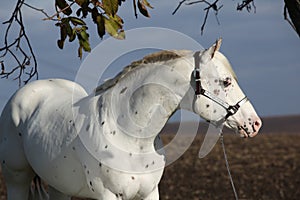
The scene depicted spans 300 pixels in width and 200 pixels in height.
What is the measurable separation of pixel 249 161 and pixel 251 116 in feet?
49.9

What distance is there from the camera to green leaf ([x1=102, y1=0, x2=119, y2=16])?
4.41 meters

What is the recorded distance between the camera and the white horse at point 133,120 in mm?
4918

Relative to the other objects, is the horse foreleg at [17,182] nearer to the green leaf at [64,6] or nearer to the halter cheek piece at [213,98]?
the green leaf at [64,6]

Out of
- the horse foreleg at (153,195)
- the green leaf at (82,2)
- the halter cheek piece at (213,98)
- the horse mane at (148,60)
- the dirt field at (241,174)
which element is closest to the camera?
the green leaf at (82,2)

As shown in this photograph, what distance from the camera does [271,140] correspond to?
2623cm

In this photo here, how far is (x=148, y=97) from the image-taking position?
16.4 feet

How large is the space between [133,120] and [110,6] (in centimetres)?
100

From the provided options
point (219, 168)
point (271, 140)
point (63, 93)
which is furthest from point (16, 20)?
point (271, 140)

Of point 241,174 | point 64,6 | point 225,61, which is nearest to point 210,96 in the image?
point 225,61

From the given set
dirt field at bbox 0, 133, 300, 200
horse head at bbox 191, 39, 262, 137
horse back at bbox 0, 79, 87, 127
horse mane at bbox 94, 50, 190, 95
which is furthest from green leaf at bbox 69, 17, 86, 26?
dirt field at bbox 0, 133, 300, 200

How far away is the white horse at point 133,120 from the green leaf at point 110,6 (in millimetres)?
710

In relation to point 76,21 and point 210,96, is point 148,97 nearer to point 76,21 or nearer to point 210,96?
point 210,96

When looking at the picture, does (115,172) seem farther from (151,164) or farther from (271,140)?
(271,140)

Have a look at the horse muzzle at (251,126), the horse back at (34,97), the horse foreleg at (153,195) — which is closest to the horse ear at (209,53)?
the horse muzzle at (251,126)
